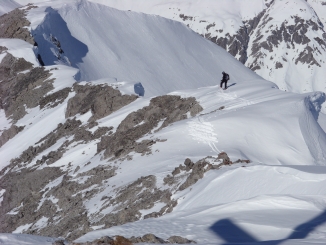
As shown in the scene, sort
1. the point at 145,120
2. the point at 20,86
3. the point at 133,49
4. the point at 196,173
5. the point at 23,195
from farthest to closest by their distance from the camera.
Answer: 1. the point at 133,49
2. the point at 20,86
3. the point at 145,120
4. the point at 23,195
5. the point at 196,173

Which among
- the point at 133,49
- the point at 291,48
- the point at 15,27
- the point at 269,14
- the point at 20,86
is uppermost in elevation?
the point at 15,27

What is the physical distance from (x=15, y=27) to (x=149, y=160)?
3086 cm

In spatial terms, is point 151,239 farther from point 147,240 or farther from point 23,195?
point 23,195

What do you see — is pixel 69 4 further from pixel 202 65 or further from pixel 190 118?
pixel 190 118

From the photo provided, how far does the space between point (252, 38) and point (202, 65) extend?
8252 centimetres

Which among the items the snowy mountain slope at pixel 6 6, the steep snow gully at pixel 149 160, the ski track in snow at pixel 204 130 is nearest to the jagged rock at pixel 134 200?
the steep snow gully at pixel 149 160

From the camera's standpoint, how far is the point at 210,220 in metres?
10.7

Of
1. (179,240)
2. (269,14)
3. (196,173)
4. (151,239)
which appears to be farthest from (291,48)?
(151,239)

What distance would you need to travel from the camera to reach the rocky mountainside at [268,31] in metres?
133

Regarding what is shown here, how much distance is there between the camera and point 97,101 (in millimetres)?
31578

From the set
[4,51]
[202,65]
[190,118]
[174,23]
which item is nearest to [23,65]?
[4,51]

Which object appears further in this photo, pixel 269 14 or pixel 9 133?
pixel 269 14

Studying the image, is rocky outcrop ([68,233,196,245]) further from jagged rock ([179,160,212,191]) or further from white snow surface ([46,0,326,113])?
white snow surface ([46,0,326,113])

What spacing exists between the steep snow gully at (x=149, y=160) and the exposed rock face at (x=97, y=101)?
7 cm
